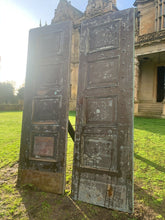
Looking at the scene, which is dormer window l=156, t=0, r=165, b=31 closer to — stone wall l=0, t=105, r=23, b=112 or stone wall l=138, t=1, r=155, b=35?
stone wall l=138, t=1, r=155, b=35

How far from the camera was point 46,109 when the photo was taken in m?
2.47

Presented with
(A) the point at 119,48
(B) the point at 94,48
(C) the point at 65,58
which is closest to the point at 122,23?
(A) the point at 119,48

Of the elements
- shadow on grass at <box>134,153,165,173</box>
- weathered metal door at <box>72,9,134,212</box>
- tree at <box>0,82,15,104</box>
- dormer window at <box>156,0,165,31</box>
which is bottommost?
shadow on grass at <box>134,153,165,173</box>

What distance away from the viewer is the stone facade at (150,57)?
12.4 meters

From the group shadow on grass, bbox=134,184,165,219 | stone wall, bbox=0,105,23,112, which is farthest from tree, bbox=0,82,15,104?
shadow on grass, bbox=134,184,165,219

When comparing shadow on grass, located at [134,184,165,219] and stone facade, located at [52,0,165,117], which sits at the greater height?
stone facade, located at [52,0,165,117]

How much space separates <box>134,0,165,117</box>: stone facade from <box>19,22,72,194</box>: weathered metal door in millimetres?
11282

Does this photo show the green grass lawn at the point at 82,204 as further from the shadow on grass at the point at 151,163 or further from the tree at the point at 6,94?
the tree at the point at 6,94

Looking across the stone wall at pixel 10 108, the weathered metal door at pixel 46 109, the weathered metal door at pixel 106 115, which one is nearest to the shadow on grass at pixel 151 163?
the weathered metal door at pixel 106 115

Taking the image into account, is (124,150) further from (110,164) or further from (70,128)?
(70,128)

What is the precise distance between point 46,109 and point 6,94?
134 ft

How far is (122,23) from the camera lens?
7.01 feet

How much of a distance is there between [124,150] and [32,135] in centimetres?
149

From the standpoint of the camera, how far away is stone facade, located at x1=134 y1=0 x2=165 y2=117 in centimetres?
1239
